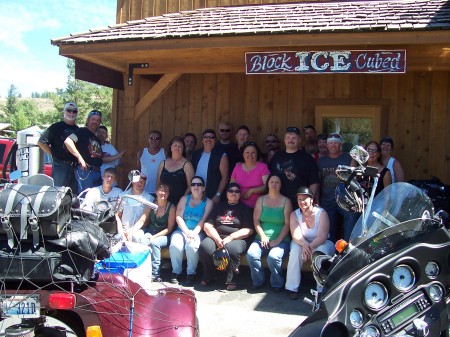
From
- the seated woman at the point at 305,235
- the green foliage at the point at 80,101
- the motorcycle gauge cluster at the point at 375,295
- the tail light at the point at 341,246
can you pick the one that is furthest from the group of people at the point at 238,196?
the green foliage at the point at 80,101

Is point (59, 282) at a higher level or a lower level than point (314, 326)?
higher

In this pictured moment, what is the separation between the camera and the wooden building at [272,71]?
21.7 ft

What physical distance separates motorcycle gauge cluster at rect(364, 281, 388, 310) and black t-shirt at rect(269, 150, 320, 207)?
12.3 feet

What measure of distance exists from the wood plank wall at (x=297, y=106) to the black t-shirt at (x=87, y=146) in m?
1.23

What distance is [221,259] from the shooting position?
21.4 ft

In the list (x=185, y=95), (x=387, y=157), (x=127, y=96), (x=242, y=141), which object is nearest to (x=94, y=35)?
(x=127, y=96)

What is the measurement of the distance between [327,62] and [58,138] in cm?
364

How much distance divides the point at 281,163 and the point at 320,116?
5.98ft

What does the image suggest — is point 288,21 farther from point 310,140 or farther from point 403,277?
point 403,277

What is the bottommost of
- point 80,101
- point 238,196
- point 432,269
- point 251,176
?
point 432,269

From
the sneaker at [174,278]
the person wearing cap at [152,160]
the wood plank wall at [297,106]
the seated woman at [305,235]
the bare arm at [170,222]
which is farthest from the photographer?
the person wearing cap at [152,160]

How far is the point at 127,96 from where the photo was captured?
8977 millimetres

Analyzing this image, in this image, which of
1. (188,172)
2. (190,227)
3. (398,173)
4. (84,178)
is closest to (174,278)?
(190,227)

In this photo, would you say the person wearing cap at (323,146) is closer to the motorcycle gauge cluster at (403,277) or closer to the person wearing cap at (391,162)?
the person wearing cap at (391,162)
